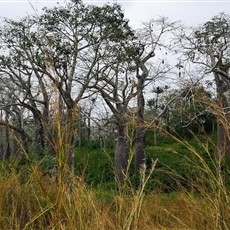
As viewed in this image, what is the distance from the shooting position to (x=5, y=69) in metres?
19.1

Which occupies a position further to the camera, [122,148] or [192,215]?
[122,148]

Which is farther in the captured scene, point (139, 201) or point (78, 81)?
point (78, 81)

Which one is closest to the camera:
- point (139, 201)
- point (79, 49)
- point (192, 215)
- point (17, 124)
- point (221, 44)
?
point (139, 201)

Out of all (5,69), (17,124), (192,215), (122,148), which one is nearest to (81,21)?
(5,69)

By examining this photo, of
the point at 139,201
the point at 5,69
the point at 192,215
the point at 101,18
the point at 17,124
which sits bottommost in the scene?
the point at 192,215

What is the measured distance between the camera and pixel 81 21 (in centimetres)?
1741

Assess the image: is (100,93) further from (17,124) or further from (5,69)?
(17,124)

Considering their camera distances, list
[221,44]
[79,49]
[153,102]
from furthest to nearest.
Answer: [153,102], [79,49], [221,44]

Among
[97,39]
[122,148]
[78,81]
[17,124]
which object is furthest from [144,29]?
[17,124]

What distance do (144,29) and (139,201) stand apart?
17.6 meters

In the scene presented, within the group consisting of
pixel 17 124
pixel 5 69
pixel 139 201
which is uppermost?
pixel 5 69

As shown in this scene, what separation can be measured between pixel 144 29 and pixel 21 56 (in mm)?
5272

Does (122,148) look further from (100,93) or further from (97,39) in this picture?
(97,39)

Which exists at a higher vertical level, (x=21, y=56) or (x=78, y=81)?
(x=21, y=56)
